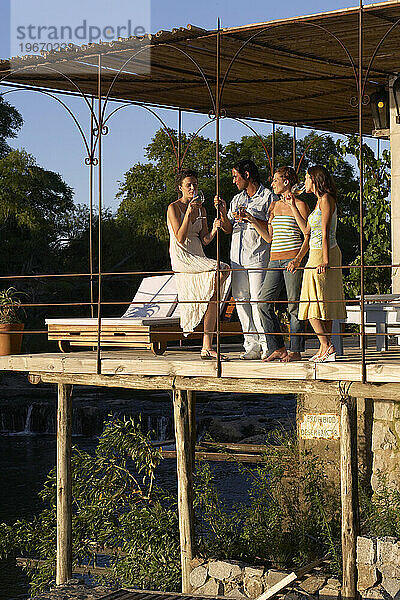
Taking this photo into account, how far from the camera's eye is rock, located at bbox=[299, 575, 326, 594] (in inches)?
383

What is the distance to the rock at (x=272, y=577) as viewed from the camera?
31.8 ft

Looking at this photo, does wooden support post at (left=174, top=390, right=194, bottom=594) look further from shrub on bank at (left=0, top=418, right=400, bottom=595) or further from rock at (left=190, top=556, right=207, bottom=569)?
shrub on bank at (left=0, top=418, right=400, bottom=595)

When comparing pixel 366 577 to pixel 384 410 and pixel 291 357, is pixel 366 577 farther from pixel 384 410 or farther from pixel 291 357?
pixel 291 357

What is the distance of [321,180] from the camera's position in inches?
333

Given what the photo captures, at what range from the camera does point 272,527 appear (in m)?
10.8

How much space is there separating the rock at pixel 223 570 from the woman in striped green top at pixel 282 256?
2.14 meters

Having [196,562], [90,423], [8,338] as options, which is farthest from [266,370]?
[90,423]

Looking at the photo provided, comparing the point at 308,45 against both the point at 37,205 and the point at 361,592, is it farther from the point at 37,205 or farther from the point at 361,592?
the point at 37,205

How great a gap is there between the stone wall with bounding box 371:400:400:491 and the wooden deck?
62 cm

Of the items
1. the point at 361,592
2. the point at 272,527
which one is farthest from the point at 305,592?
the point at 272,527

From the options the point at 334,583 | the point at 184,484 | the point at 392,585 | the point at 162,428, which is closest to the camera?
the point at 392,585

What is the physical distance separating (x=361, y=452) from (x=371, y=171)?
18.1 ft

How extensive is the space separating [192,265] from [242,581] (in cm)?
308

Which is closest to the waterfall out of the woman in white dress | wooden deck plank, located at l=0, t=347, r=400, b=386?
wooden deck plank, located at l=0, t=347, r=400, b=386
